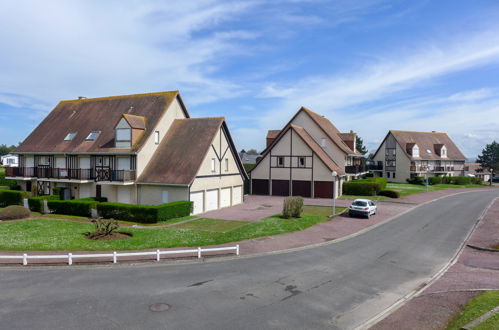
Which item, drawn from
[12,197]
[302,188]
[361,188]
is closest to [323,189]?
[302,188]

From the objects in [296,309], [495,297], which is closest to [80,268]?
[296,309]

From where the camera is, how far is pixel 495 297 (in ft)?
38.1

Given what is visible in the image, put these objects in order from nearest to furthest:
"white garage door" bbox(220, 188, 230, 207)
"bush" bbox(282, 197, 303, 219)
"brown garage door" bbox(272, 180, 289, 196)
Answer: "bush" bbox(282, 197, 303, 219) → "white garage door" bbox(220, 188, 230, 207) → "brown garage door" bbox(272, 180, 289, 196)

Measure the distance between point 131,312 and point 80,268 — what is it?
20.4 feet

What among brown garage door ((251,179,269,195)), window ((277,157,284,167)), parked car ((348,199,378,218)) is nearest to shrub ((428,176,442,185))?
window ((277,157,284,167))

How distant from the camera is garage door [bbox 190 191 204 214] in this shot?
31.1 m

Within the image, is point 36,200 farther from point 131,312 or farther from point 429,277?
point 429,277

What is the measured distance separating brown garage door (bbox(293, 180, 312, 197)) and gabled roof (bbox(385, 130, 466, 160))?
30.6 metres

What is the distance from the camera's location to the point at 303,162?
4494 cm

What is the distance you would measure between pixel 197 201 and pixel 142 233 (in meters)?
9.20

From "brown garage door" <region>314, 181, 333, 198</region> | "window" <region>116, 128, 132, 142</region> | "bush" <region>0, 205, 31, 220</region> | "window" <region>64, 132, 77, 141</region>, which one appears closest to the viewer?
"bush" <region>0, 205, 31, 220</region>

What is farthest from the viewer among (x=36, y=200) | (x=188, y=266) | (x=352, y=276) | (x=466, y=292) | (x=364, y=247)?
(x=36, y=200)

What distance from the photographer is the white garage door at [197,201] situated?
31075 mm

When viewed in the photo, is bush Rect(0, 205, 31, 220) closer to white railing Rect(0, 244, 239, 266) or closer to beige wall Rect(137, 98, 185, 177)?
beige wall Rect(137, 98, 185, 177)
